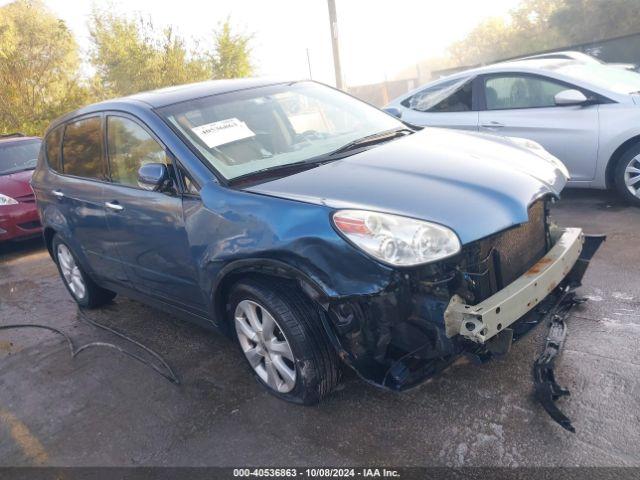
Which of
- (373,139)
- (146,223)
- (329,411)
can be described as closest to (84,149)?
(146,223)

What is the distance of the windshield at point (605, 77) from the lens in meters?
5.77

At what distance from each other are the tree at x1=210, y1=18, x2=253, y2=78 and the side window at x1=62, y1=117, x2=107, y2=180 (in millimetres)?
11323

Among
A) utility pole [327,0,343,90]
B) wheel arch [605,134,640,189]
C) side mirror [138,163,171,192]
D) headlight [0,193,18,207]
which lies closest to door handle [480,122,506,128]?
wheel arch [605,134,640,189]

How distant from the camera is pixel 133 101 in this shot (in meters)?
3.89

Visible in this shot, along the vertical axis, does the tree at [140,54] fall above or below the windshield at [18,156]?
above

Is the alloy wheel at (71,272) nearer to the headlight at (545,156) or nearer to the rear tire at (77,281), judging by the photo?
the rear tire at (77,281)

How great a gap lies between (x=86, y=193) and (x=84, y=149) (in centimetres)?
38

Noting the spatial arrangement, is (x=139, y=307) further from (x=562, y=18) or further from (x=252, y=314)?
(x=562, y=18)

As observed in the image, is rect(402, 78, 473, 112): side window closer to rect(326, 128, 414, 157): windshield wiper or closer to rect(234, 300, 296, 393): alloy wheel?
rect(326, 128, 414, 157): windshield wiper

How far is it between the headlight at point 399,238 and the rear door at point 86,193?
223 cm

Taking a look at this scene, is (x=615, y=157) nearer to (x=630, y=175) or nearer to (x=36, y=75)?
(x=630, y=175)

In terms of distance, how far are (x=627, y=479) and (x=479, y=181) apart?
1.45m

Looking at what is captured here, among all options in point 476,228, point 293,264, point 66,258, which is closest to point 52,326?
point 66,258

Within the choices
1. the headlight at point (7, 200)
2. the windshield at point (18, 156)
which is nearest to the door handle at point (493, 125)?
the headlight at point (7, 200)
